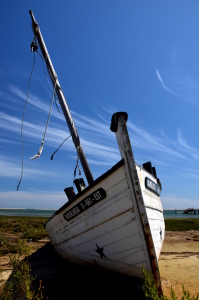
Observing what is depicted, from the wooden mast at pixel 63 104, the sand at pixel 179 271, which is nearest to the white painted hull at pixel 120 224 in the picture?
the sand at pixel 179 271

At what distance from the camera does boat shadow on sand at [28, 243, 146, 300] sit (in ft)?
14.5

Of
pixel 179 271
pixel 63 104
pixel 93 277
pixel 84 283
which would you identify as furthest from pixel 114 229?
pixel 63 104

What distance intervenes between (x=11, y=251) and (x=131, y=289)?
21.6 ft

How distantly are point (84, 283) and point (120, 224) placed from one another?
2195mm

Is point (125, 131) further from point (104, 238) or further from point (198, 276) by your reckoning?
point (198, 276)

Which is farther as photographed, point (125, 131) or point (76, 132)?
point (76, 132)

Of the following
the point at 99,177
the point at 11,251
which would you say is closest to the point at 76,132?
the point at 99,177

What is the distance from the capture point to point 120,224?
414 cm

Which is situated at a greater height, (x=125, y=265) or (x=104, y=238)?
(x=104, y=238)

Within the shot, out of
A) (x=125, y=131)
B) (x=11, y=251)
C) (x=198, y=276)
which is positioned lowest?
(x=198, y=276)

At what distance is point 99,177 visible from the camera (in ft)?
14.8

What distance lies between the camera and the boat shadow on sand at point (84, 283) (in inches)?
174

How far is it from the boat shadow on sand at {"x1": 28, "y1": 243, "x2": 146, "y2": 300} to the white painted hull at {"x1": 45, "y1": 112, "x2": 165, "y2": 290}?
18.2 inches

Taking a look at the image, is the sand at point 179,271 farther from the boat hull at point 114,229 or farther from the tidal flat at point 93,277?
the boat hull at point 114,229
